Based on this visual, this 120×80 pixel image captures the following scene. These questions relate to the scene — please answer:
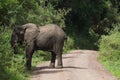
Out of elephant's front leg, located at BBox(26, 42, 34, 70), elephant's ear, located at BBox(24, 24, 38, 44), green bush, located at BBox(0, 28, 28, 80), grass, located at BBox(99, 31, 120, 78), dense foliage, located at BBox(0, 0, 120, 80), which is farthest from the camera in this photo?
grass, located at BBox(99, 31, 120, 78)

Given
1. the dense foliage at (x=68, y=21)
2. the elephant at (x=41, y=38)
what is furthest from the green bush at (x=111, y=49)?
the elephant at (x=41, y=38)

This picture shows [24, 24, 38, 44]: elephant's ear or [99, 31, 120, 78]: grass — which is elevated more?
[24, 24, 38, 44]: elephant's ear

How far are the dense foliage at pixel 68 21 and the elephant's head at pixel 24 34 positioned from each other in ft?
1.69

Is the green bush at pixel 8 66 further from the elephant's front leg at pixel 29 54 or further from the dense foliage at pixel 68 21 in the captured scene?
the elephant's front leg at pixel 29 54

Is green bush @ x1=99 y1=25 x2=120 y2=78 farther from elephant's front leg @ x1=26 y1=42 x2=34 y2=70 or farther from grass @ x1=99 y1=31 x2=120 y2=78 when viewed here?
elephant's front leg @ x1=26 y1=42 x2=34 y2=70

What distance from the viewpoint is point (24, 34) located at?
845 inches

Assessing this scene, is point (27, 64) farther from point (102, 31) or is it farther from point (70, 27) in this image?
point (102, 31)

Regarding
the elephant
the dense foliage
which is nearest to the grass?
the dense foliage

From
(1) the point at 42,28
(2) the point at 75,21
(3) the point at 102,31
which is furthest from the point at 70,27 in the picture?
(1) the point at 42,28

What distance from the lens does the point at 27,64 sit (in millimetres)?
20531

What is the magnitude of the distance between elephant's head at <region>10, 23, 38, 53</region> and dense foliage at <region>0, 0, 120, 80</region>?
0.51 m

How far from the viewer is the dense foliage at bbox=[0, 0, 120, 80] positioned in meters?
17.6

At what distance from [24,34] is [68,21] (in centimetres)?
3318

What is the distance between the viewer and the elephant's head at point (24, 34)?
21.1 metres
